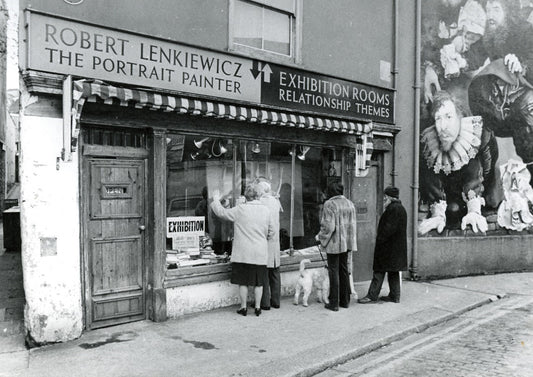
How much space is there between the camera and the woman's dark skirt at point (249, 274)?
23.5 feet

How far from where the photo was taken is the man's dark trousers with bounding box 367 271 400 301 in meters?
8.17

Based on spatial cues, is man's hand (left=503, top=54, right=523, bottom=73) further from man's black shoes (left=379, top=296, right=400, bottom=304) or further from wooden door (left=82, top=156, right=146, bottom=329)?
wooden door (left=82, top=156, right=146, bottom=329)

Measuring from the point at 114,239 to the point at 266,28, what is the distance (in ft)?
13.5

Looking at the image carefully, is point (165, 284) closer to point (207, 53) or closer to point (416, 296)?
point (207, 53)

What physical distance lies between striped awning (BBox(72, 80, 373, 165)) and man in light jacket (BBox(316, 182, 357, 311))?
1164 mm

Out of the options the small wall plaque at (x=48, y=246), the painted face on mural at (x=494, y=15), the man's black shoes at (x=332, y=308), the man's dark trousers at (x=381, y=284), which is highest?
the painted face on mural at (x=494, y=15)

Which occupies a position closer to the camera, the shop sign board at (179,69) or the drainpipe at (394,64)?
the shop sign board at (179,69)

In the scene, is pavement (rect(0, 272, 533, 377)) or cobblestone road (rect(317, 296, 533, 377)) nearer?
pavement (rect(0, 272, 533, 377))

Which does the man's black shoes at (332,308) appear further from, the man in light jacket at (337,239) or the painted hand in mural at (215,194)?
the painted hand in mural at (215,194)

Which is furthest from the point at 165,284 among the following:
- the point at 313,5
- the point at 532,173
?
the point at 532,173

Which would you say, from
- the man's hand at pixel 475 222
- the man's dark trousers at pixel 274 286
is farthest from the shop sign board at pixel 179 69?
the man's hand at pixel 475 222

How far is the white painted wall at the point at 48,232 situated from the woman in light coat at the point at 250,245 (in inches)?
85.0

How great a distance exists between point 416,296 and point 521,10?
7.24 metres

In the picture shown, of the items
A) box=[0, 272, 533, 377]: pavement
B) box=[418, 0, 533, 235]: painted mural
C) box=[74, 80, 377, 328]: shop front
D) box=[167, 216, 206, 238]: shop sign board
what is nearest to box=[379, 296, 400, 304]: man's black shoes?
box=[0, 272, 533, 377]: pavement
